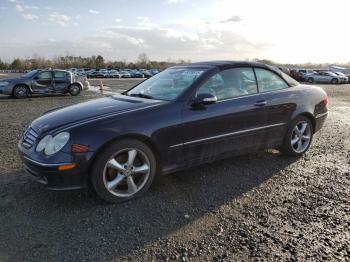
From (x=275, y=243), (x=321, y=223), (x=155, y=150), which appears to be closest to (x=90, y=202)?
(x=155, y=150)

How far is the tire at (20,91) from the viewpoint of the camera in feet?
50.3

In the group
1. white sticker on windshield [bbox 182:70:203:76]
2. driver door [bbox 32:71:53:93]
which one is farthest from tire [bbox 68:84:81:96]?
white sticker on windshield [bbox 182:70:203:76]

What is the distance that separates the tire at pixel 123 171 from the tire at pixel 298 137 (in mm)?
2434

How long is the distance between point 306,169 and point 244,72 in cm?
173

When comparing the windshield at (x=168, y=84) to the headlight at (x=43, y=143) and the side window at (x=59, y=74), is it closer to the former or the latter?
the headlight at (x=43, y=143)

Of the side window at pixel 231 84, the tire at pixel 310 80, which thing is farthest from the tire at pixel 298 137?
the tire at pixel 310 80

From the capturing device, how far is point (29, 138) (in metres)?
3.76

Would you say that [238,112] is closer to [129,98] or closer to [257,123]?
[257,123]

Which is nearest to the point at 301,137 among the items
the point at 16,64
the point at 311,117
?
the point at 311,117

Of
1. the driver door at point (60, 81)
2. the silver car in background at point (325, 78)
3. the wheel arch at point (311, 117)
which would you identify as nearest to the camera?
the wheel arch at point (311, 117)

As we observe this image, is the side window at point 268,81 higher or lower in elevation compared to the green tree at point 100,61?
lower

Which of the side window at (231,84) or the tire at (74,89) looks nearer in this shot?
→ the side window at (231,84)

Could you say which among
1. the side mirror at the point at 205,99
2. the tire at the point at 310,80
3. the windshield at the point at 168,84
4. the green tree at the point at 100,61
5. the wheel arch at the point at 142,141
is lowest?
the wheel arch at the point at 142,141

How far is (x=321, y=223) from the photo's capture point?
10.9 ft
